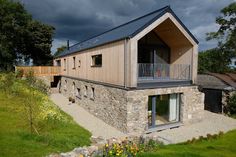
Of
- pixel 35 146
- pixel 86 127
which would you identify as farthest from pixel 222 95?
pixel 35 146

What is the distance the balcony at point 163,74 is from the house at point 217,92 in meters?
4.94

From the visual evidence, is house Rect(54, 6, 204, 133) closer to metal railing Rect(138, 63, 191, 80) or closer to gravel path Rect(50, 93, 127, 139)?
metal railing Rect(138, 63, 191, 80)

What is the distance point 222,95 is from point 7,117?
17.3 m

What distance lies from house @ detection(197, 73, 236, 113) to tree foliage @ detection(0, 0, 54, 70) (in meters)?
36.8

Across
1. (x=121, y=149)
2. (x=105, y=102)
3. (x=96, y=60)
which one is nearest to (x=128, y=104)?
(x=105, y=102)

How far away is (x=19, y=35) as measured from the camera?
4644 cm

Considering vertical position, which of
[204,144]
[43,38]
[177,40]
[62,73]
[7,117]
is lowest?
[204,144]

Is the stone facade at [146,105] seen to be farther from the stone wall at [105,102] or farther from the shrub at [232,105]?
the shrub at [232,105]

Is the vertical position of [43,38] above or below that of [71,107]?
above

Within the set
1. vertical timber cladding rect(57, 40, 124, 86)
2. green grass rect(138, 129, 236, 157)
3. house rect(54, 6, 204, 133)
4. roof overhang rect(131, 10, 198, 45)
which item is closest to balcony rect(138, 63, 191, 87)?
house rect(54, 6, 204, 133)

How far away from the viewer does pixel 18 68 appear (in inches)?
1270

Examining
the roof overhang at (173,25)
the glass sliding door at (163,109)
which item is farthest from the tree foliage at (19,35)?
the glass sliding door at (163,109)

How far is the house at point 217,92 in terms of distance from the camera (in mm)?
18953

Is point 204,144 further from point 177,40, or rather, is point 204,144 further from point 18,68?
point 18,68
